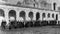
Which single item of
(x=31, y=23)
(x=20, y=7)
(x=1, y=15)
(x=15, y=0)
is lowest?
(x=31, y=23)

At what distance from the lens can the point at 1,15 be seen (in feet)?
57.9

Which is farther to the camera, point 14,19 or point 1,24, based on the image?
point 14,19

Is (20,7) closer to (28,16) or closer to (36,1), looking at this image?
(28,16)

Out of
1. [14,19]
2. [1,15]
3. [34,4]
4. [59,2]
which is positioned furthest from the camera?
[59,2]

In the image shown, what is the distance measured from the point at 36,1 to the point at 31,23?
27.3ft

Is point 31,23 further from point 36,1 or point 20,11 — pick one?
point 36,1

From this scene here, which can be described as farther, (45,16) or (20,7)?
(45,16)

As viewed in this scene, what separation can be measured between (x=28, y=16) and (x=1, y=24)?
6246 millimetres

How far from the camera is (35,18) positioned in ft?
74.4

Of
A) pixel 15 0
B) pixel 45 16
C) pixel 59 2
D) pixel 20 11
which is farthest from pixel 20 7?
pixel 59 2

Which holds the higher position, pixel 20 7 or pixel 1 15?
pixel 20 7

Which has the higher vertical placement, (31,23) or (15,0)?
(15,0)

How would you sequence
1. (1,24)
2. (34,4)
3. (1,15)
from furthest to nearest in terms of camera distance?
(34,4)
(1,15)
(1,24)

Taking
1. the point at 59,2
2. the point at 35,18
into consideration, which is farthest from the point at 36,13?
the point at 59,2
